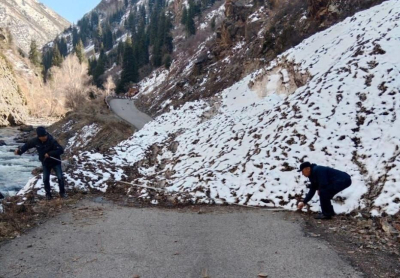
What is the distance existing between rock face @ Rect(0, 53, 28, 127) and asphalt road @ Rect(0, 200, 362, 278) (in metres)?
48.5

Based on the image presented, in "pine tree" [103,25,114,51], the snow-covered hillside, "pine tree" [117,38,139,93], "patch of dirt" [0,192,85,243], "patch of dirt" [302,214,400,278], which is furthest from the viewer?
"pine tree" [103,25,114,51]

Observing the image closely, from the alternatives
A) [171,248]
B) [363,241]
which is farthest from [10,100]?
[363,241]

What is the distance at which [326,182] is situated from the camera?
6.80 meters

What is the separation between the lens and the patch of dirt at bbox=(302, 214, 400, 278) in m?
4.57

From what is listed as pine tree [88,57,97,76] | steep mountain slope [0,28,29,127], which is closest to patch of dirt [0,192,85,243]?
steep mountain slope [0,28,29,127]

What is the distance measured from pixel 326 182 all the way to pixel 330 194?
0.94 ft

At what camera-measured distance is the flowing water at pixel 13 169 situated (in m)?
15.7

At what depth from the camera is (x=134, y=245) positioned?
18.0ft

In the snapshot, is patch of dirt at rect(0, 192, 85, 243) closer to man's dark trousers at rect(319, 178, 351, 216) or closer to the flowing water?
man's dark trousers at rect(319, 178, 351, 216)

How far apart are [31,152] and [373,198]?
27466 millimetres

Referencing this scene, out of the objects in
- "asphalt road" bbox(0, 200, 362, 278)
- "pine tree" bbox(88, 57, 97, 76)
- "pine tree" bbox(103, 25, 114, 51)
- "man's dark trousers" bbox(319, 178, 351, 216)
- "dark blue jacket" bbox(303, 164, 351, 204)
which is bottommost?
"asphalt road" bbox(0, 200, 362, 278)

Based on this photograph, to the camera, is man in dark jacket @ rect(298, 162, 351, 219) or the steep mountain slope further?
the steep mountain slope

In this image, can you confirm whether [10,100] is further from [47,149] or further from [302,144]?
[302,144]

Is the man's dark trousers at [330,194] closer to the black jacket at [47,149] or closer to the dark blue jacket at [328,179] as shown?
the dark blue jacket at [328,179]
